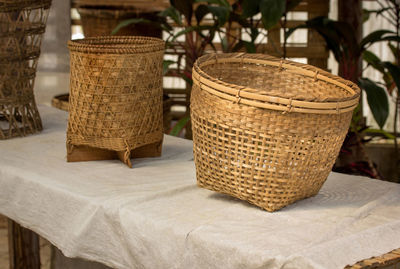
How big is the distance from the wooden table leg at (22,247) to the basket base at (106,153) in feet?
1.48

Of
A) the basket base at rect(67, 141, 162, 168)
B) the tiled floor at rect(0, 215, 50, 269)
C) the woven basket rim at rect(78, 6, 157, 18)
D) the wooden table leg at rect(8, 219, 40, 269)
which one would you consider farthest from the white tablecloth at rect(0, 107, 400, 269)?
the woven basket rim at rect(78, 6, 157, 18)

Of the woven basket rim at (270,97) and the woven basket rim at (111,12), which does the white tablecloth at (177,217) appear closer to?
the woven basket rim at (270,97)

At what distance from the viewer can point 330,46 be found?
239cm

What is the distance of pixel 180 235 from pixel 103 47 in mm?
590

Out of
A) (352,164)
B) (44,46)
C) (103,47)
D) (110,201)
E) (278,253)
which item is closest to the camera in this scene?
(278,253)

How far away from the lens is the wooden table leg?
1.83m

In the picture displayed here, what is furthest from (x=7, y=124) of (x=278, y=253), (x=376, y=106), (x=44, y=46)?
(x=44, y=46)

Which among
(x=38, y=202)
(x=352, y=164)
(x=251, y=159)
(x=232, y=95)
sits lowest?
(x=352, y=164)

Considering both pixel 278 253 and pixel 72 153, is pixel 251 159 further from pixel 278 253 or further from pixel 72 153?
pixel 72 153

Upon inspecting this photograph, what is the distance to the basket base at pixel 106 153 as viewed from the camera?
1504 mm

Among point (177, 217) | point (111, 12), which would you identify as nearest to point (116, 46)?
point (177, 217)

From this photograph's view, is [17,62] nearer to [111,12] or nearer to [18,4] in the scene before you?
[18,4]

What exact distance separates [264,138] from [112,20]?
79.5 inches

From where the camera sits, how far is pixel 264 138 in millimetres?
1102
